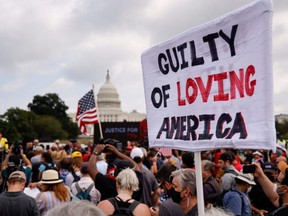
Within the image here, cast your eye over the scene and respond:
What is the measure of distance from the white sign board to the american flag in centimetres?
1100

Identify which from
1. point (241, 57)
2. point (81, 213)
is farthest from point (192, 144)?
point (81, 213)

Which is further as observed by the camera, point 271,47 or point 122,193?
point 122,193

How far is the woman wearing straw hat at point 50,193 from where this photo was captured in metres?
5.08

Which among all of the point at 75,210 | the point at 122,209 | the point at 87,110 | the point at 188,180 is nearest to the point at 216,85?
the point at 188,180

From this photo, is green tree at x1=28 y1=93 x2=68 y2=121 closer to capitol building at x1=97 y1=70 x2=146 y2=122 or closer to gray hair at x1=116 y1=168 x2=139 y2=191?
capitol building at x1=97 y1=70 x2=146 y2=122

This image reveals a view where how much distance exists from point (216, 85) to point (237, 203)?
1986 mm

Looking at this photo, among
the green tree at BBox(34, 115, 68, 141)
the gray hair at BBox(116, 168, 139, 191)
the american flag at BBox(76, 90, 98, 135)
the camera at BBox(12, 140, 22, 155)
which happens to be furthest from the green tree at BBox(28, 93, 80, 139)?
the gray hair at BBox(116, 168, 139, 191)

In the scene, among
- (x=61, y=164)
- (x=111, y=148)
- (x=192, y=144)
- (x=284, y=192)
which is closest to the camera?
(x=192, y=144)

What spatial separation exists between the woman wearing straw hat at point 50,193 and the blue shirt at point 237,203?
1.91 meters

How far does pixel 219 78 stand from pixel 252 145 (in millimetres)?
582

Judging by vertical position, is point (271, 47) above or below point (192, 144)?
above

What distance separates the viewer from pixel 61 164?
7938 millimetres

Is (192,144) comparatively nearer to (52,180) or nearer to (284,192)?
(284,192)

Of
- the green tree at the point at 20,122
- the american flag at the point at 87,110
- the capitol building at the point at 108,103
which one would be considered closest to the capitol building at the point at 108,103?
the capitol building at the point at 108,103
